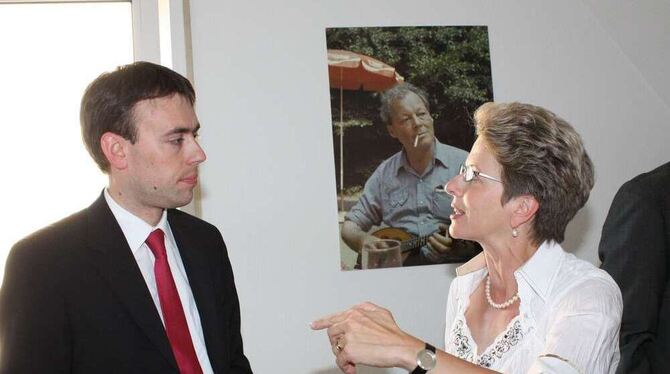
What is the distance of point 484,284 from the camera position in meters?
2.53

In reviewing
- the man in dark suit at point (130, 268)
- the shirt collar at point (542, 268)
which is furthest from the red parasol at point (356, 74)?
the shirt collar at point (542, 268)

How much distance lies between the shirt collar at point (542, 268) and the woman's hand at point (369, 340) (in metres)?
0.36

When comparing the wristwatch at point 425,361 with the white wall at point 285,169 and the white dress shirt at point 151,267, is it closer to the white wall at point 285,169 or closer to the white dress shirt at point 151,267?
the white dress shirt at point 151,267

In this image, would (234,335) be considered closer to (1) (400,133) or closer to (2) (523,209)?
(2) (523,209)

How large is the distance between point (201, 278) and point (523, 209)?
88cm

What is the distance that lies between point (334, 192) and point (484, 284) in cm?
116

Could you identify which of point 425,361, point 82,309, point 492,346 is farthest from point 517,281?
point 82,309

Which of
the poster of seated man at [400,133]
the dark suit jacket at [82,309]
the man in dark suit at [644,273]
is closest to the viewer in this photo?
the dark suit jacket at [82,309]

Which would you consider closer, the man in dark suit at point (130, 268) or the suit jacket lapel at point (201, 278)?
the man in dark suit at point (130, 268)

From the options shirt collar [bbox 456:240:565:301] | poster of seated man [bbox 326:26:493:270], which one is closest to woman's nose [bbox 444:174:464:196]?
shirt collar [bbox 456:240:565:301]

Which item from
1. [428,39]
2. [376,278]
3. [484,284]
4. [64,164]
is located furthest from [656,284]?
[64,164]

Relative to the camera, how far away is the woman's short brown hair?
7.57ft

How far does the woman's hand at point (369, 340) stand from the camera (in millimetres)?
2059

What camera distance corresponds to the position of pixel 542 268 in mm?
2273
